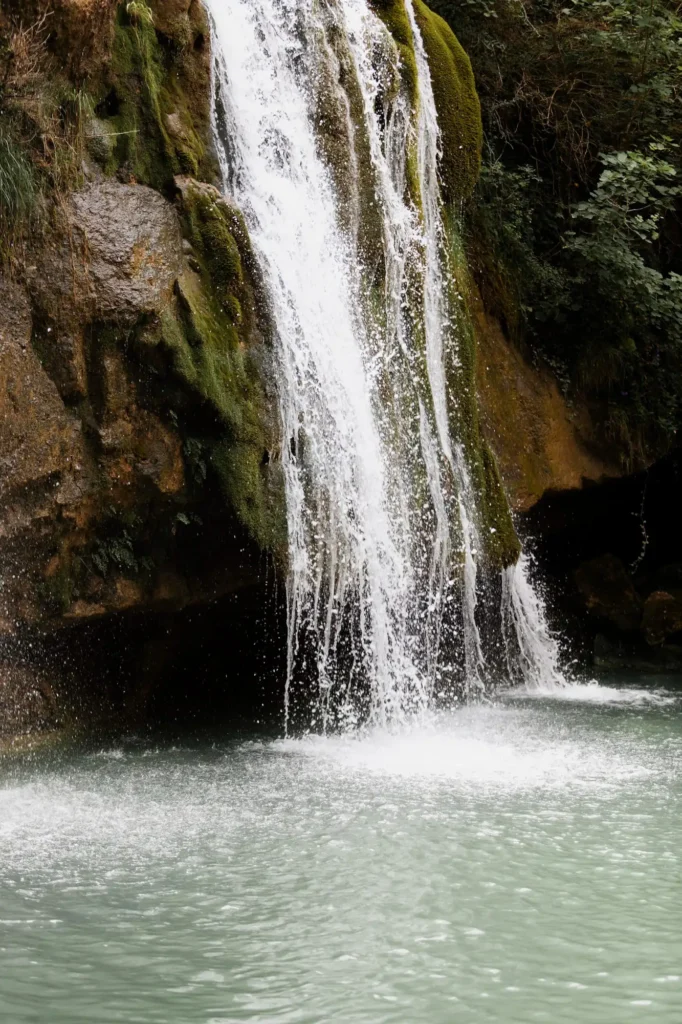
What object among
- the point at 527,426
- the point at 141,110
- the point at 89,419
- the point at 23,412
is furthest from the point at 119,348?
the point at 527,426

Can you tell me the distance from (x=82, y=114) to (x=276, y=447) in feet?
7.41

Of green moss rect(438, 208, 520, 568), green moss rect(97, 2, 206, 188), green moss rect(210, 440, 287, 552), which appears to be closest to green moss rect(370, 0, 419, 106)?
green moss rect(438, 208, 520, 568)

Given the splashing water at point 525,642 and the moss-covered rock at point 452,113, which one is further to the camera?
the splashing water at point 525,642

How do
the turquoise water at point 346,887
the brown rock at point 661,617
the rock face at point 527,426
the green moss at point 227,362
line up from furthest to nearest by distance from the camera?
1. the brown rock at point 661,617
2. the rock face at point 527,426
3. the green moss at point 227,362
4. the turquoise water at point 346,887

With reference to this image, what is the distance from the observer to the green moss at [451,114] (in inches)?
404

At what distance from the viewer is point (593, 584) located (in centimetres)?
1352

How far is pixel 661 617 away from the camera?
13.1 meters

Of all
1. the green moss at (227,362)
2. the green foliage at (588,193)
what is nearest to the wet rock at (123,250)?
the green moss at (227,362)

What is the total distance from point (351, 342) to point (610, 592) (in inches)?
233

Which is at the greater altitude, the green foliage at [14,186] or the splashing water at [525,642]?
the green foliage at [14,186]

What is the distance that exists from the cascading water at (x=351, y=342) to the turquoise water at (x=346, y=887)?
1.33 metres

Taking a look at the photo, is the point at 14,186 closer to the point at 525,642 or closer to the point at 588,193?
the point at 525,642

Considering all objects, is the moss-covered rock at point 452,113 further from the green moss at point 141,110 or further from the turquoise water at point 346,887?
the turquoise water at point 346,887

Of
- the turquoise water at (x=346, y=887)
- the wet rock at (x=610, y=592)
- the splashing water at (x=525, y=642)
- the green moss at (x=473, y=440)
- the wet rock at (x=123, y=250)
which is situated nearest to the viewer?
the turquoise water at (x=346, y=887)
